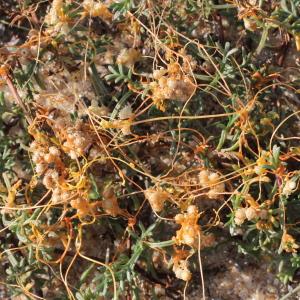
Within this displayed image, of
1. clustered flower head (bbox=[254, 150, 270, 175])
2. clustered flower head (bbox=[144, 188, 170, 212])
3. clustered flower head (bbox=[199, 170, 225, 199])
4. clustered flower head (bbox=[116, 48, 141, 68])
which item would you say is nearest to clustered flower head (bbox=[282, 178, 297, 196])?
clustered flower head (bbox=[254, 150, 270, 175])

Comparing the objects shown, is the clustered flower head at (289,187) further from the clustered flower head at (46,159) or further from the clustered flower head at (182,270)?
the clustered flower head at (46,159)

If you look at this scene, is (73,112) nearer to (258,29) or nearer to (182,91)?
(182,91)

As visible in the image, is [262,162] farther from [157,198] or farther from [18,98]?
[18,98]

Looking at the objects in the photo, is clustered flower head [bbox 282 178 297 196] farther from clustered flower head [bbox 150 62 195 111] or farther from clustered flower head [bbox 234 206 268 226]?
clustered flower head [bbox 150 62 195 111]

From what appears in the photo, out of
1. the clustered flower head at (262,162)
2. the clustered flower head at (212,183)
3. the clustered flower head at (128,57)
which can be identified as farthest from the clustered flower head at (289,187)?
the clustered flower head at (128,57)

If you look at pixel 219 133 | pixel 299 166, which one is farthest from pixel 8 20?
pixel 299 166

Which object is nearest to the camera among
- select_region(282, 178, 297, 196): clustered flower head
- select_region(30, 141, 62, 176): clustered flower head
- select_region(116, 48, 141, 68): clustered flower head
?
select_region(282, 178, 297, 196): clustered flower head
